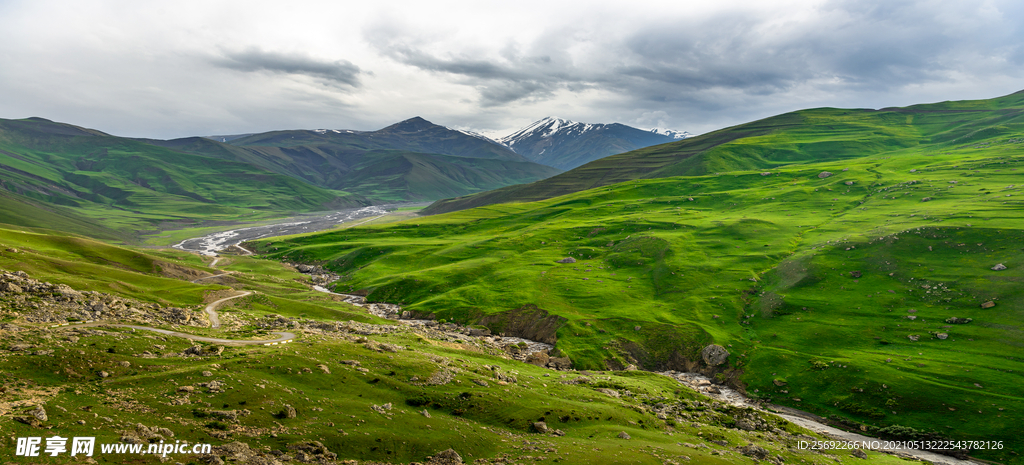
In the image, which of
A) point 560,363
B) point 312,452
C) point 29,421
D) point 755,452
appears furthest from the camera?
point 560,363

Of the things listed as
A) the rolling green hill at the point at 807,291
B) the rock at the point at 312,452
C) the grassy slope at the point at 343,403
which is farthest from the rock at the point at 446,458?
the rolling green hill at the point at 807,291

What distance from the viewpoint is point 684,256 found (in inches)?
5148

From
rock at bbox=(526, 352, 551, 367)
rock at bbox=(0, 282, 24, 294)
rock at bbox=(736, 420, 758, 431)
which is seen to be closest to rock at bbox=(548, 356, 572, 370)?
rock at bbox=(526, 352, 551, 367)

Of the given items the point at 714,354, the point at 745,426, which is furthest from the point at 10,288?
the point at 714,354

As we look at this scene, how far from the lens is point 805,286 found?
343ft

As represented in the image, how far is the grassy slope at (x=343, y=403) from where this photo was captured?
33.4 metres

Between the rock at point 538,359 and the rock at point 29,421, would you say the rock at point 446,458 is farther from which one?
the rock at point 538,359

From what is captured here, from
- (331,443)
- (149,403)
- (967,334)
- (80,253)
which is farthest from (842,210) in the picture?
(80,253)

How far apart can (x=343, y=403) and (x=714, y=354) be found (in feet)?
228

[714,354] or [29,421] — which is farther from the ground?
[29,421]

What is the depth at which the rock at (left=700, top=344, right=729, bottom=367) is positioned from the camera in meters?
86.4

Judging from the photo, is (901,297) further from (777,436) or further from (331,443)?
(331,443)

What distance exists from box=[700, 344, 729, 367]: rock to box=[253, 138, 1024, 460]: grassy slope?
163cm

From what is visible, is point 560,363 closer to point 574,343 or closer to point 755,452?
point 574,343
